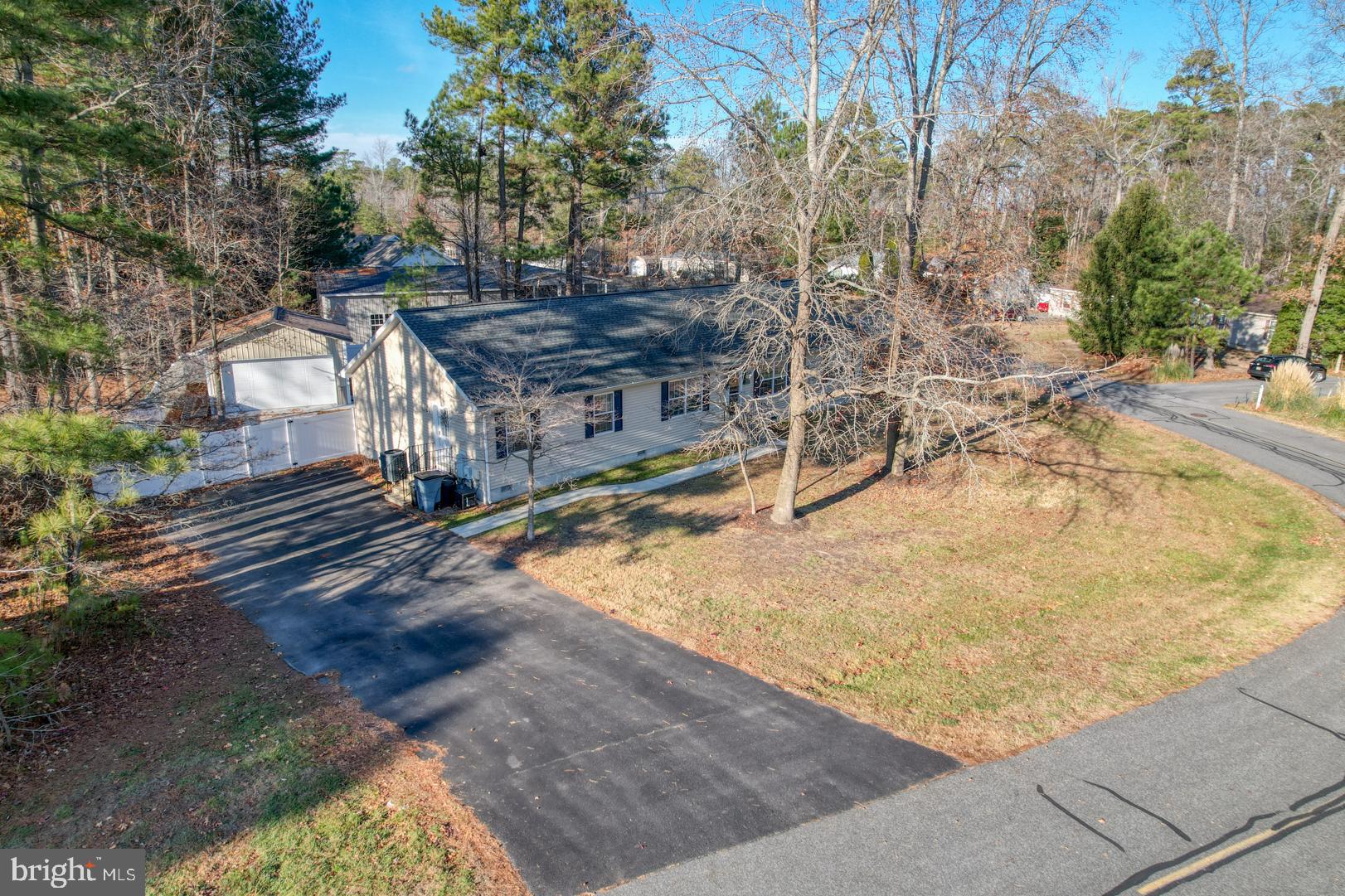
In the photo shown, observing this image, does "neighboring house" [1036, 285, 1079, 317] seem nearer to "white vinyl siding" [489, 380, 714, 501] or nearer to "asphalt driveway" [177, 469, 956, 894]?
"white vinyl siding" [489, 380, 714, 501]

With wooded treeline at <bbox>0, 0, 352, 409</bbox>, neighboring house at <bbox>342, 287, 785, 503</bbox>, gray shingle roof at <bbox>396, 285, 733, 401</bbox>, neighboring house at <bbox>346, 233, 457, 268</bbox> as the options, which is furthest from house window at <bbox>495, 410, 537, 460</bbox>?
neighboring house at <bbox>346, 233, 457, 268</bbox>

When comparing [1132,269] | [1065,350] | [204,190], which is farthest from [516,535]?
[1065,350]

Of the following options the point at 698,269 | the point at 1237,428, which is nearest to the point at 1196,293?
the point at 1237,428

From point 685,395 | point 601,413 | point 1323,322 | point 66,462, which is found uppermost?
point 1323,322

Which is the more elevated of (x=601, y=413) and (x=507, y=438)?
(x=601, y=413)

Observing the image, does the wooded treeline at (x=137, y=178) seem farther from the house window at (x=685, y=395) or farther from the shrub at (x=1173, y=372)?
the shrub at (x=1173, y=372)

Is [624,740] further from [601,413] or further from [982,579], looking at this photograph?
[601,413]

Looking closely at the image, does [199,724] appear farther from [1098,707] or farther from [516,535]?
[1098,707]

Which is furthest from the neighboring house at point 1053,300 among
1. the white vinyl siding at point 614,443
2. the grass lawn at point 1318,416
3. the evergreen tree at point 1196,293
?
the white vinyl siding at point 614,443
